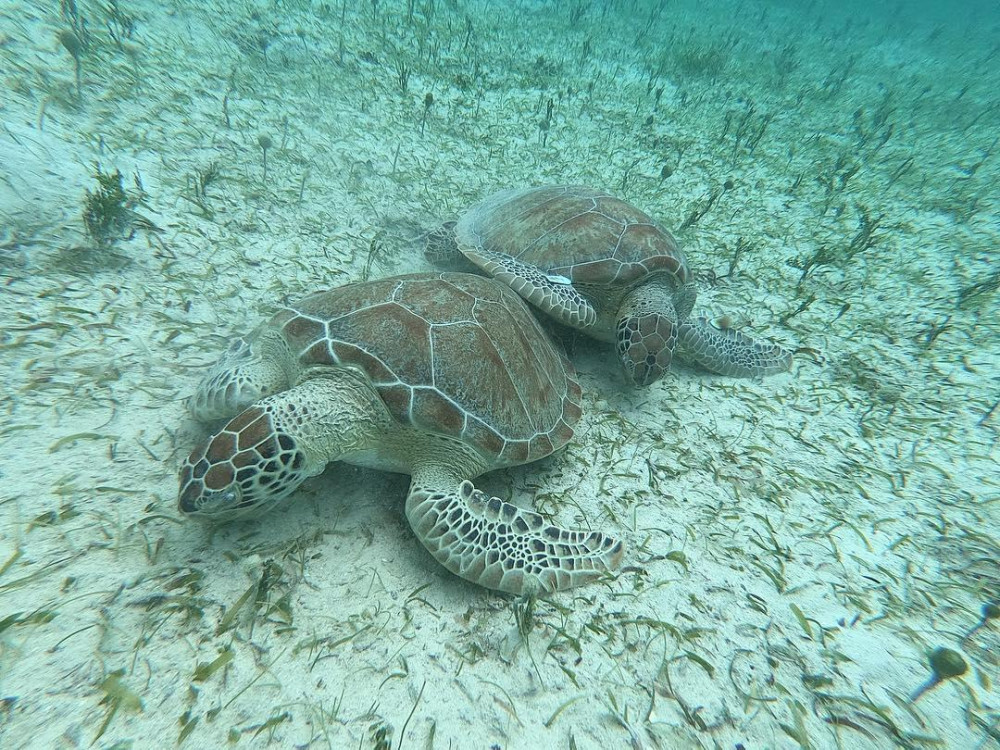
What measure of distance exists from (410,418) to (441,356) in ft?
1.38

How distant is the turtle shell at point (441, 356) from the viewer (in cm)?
248

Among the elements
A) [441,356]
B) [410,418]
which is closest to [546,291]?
[441,356]

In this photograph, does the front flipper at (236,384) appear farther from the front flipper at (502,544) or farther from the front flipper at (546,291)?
the front flipper at (546,291)

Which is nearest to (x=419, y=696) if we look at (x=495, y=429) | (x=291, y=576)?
(x=291, y=576)

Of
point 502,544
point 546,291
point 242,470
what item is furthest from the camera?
point 546,291

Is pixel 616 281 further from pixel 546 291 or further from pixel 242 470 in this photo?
pixel 242 470

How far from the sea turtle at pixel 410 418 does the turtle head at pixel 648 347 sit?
989mm

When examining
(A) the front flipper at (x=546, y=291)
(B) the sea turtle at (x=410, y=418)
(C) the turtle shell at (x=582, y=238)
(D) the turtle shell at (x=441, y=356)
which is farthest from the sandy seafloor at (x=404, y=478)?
(C) the turtle shell at (x=582, y=238)

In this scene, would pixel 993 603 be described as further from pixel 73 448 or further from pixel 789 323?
pixel 73 448

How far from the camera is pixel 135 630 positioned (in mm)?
1715

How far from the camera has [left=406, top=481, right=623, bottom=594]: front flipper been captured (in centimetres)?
222

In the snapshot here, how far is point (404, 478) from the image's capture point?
9.38 feet

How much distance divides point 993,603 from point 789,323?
2.99 m

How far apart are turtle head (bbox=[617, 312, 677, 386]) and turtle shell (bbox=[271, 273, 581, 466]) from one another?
2.93ft
